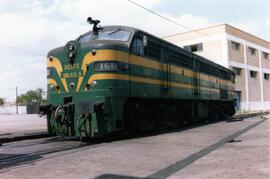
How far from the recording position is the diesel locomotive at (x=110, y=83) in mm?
10148

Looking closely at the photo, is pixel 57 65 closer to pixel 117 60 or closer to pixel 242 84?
pixel 117 60

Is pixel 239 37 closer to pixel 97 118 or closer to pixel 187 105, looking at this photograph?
pixel 187 105

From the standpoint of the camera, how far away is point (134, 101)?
11.5m

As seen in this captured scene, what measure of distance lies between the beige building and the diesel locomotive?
24.4m

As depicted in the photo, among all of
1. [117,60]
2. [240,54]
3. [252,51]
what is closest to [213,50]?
[240,54]

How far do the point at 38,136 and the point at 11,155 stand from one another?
13.5 ft

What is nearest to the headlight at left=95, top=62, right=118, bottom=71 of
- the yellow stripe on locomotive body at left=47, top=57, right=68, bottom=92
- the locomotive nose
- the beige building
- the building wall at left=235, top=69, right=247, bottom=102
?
the locomotive nose

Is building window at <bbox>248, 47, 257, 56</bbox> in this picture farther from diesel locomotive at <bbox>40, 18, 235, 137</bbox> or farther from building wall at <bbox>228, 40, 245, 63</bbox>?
diesel locomotive at <bbox>40, 18, 235, 137</bbox>

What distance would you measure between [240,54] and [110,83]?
3668 centimetres

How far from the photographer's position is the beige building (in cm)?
4103

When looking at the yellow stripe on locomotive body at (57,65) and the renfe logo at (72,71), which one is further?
the yellow stripe on locomotive body at (57,65)

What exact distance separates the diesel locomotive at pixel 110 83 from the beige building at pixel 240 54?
79.9 ft

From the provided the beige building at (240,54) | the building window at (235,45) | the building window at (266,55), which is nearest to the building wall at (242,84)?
the beige building at (240,54)

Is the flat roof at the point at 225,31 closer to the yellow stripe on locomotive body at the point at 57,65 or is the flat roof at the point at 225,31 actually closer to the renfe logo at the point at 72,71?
the yellow stripe on locomotive body at the point at 57,65
